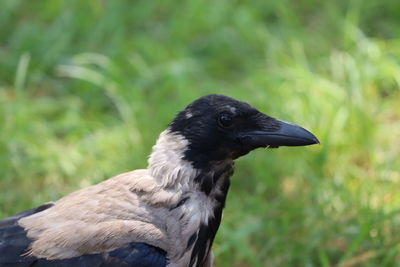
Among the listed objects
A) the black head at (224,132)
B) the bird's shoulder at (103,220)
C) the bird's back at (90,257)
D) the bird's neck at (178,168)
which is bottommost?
the bird's back at (90,257)

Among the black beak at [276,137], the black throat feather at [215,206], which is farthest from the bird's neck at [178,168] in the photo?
the black beak at [276,137]

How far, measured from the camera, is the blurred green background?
443 cm

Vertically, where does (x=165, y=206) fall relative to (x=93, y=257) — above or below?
above

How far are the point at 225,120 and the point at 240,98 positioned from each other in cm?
198

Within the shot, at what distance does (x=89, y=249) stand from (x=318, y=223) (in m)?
1.61

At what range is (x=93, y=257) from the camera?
10.7ft

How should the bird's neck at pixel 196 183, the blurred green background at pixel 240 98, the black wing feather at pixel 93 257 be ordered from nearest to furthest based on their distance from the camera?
the black wing feather at pixel 93 257, the bird's neck at pixel 196 183, the blurred green background at pixel 240 98

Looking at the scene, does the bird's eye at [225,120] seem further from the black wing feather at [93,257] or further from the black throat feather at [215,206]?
the black wing feather at [93,257]

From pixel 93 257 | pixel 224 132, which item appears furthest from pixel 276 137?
pixel 93 257

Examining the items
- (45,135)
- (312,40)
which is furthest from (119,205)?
(312,40)

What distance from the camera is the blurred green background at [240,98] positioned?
4.43m

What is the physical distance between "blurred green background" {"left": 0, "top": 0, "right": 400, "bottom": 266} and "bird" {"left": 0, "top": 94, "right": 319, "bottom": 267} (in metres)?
0.87

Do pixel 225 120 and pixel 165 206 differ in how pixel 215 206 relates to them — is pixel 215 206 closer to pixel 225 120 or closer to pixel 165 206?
pixel 165 206

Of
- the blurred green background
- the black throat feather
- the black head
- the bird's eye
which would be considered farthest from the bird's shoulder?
the blurred green background
